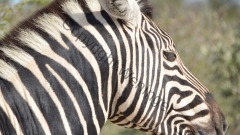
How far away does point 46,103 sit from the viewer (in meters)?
3.73

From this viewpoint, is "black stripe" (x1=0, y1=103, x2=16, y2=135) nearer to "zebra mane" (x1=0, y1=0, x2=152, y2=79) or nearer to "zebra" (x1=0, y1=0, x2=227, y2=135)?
"zebra" (x1=0, y1=0, x2=227, y2=135)

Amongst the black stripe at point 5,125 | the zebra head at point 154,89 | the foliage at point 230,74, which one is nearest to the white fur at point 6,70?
the black stripe at point 5,125

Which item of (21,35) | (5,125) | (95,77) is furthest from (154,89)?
(5,125)

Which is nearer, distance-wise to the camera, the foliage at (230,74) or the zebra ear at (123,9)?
the zebra ear at (123,9)

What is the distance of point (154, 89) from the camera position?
423 centimetres

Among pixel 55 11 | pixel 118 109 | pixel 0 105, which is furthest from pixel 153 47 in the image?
pixel 0 105

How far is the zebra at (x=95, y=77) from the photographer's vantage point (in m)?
3.71

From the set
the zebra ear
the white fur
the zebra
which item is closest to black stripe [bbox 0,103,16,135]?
the zebra

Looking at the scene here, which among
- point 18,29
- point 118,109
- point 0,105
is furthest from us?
point 118,109

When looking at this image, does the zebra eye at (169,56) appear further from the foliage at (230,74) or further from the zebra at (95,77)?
the foliage at (230,74)

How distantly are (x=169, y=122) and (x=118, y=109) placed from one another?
44 centimetres

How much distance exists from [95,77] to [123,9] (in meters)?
0.53

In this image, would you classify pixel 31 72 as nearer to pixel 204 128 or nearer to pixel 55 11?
pixel 55 11

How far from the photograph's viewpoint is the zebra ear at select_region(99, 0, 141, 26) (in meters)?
4.01
